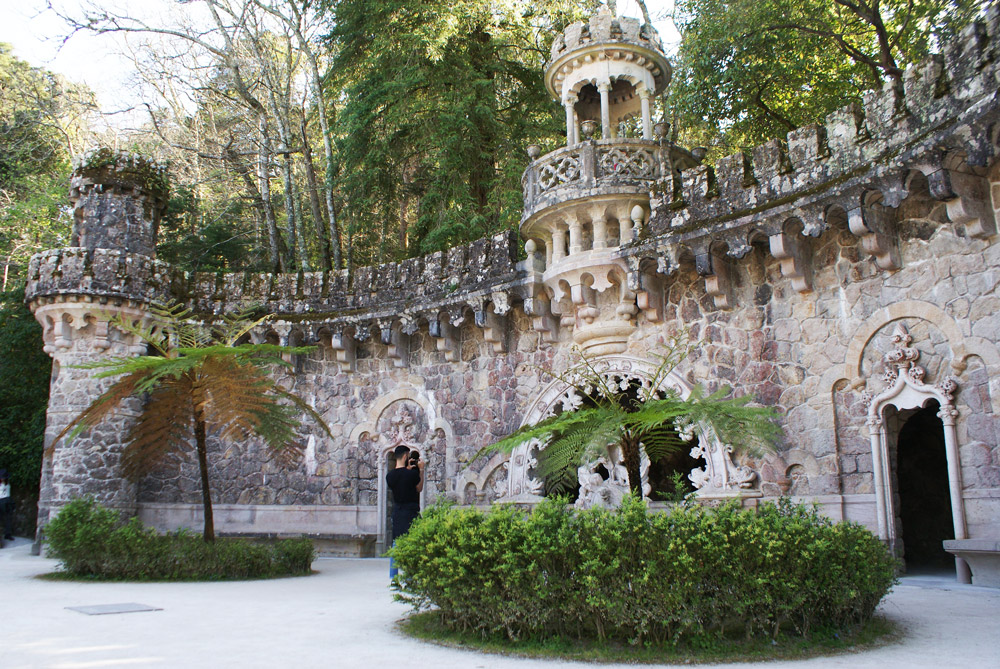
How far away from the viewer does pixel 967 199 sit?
797 centimetres

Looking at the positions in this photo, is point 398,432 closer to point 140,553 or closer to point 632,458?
point 140,553

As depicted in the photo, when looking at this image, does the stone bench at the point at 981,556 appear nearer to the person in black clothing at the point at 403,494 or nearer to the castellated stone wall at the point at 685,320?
the castellated stone wall at the point at 685,320

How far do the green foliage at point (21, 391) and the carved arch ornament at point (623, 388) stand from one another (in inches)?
508

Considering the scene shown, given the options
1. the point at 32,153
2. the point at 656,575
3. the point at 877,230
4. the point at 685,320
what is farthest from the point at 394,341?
the point at 32,153

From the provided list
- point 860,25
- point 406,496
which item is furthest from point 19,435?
point 860,25

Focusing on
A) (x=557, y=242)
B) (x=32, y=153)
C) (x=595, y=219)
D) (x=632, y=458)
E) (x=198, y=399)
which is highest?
(x=32, y=153)

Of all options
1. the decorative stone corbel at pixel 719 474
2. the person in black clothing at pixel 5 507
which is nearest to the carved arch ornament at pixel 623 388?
the decorative stone corbel at pixel 719 474

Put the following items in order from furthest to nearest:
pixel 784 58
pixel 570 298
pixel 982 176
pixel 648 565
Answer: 1. pixel 784 58
2. pixel 570 298
3. pixel 982 176
4. pixel 648 565

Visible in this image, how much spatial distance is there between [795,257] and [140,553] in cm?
878

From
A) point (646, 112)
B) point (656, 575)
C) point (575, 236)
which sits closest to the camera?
point (656, 575)

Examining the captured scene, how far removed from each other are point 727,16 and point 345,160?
865 centimetres

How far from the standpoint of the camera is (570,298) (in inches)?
465

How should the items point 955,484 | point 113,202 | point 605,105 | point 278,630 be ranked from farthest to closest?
1. point 113,202
2. point 605,105
3. point 955,484
4. point 278,630

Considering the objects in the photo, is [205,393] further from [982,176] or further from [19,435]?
[19,435]
